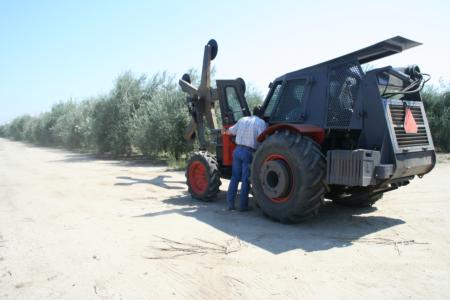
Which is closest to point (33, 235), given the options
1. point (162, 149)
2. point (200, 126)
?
point (200, 126)

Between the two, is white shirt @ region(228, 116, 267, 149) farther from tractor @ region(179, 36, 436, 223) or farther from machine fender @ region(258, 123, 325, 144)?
machine fender @ region(258, 123, 325, 144)

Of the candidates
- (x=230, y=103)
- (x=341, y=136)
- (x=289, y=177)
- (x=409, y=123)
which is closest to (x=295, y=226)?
(x=289, y=177)

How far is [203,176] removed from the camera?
7887mm

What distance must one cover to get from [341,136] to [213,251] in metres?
2.84

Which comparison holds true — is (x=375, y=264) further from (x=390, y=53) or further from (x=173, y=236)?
(x=390, y=53)

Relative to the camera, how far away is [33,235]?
18.0 ft

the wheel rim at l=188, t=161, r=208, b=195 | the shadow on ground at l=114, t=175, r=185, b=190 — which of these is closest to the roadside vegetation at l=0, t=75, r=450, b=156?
the shadow on ground at l=114, t=175, r=185, b=190

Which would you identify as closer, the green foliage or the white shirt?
the white shirt

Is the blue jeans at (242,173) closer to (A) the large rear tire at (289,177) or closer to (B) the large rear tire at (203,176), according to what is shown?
(A) the large rear tire at (289,177)

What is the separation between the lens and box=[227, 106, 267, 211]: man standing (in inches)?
263

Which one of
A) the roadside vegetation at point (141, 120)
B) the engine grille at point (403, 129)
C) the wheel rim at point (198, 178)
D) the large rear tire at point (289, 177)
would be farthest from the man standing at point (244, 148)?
the roadside vegetation at point (141, 120)

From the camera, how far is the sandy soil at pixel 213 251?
3.71 metres

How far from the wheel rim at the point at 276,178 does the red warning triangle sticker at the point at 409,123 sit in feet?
5.77

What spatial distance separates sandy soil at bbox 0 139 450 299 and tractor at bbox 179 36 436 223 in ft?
1.57
